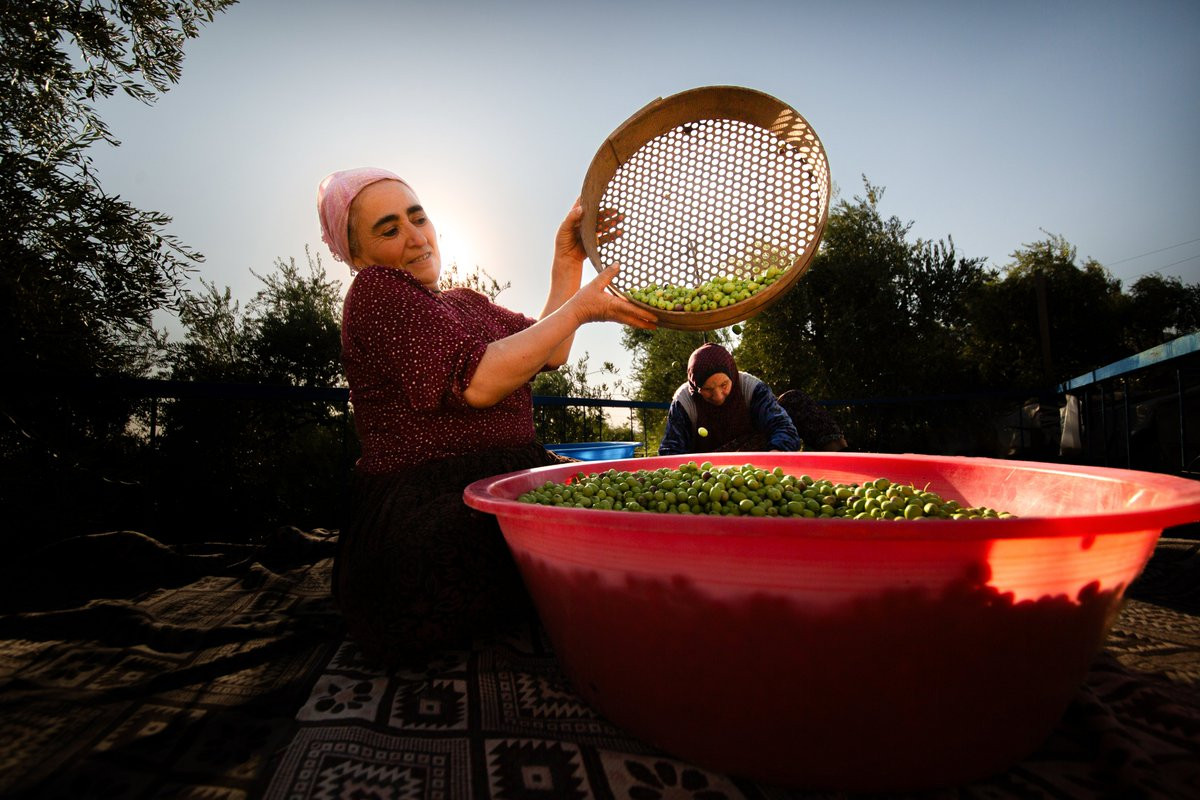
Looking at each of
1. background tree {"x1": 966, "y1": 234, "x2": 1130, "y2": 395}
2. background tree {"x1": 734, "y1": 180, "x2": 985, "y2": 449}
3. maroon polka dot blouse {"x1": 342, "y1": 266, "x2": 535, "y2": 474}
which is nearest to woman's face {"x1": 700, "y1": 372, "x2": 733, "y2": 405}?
maroon polka dot blouse {"x1": 342, "y1": 266, "x2": 535, "y2": 474}

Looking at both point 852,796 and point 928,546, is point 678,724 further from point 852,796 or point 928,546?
point 928,546

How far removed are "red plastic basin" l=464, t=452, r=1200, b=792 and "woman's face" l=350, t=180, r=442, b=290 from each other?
1.02 m

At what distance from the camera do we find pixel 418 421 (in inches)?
54.5

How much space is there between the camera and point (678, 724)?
2.61ft

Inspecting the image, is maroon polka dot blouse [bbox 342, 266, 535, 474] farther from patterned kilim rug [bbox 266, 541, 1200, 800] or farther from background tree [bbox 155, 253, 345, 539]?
background tree [bbox 155, 253, 345, 539]

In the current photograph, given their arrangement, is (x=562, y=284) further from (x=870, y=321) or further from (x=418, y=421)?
(x=870, y=321)

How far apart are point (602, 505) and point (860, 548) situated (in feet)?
1.85

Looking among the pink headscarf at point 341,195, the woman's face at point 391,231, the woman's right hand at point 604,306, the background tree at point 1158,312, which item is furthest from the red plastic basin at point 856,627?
the background tree at point 1158,312

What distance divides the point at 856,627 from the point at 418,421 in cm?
109

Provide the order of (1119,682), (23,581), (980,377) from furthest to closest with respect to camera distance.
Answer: (980,377) < (23,581) < (1119,682)

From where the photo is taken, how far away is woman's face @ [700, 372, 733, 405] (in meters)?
3.40

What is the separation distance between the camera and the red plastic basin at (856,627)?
630 mm

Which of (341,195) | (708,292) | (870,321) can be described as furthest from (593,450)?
(870,321)

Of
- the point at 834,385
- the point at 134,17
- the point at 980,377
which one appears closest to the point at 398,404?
the point at 134,17
